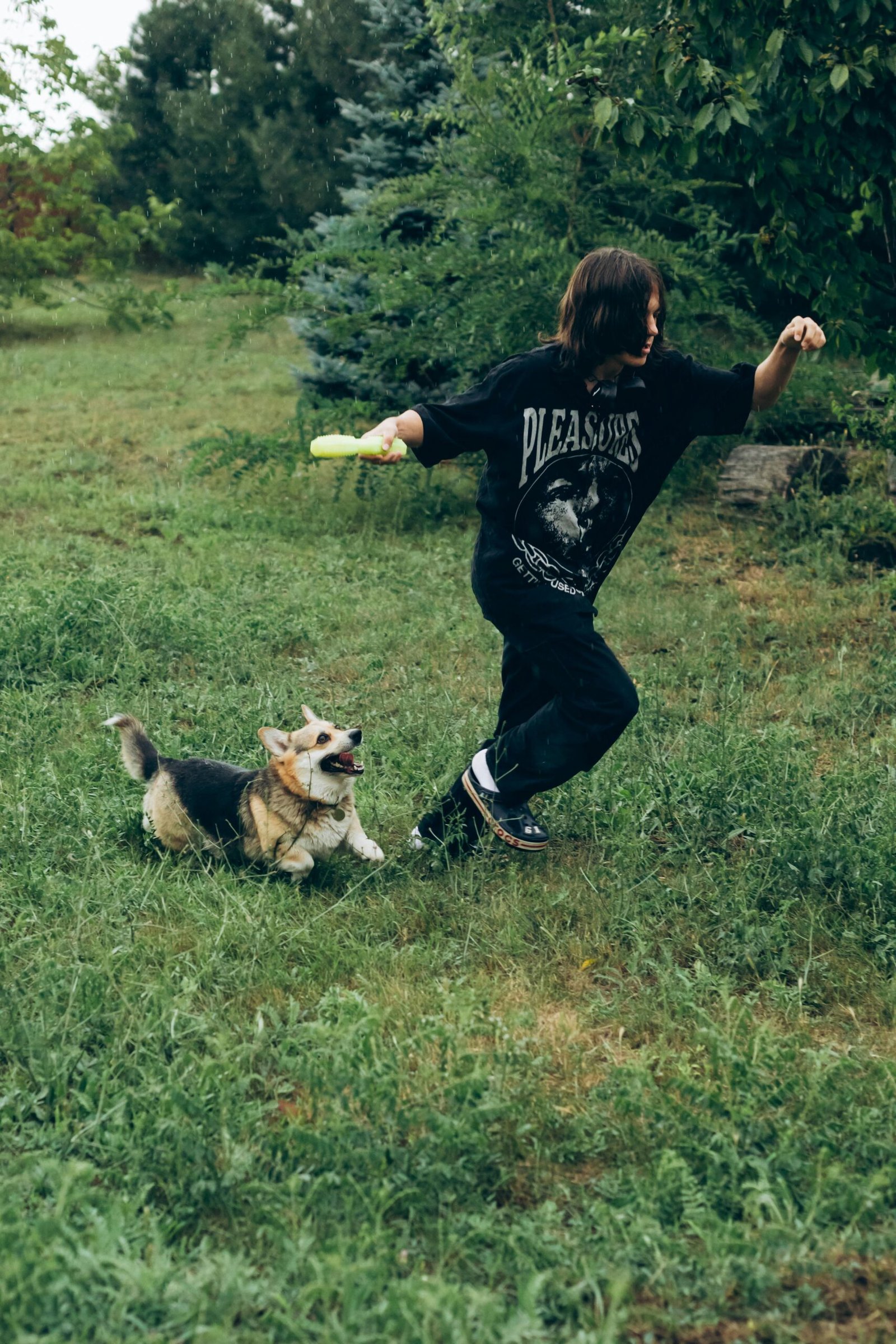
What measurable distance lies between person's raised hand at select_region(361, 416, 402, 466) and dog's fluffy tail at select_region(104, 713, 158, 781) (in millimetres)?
1655

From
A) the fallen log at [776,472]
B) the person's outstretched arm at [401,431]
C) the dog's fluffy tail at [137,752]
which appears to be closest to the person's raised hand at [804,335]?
the person's outstretched arm at [401,431]

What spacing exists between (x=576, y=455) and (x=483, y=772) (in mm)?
1173

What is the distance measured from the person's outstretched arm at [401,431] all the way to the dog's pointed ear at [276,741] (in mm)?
1121

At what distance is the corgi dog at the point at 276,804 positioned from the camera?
411 centimetres

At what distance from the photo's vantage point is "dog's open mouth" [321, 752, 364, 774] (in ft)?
13.4

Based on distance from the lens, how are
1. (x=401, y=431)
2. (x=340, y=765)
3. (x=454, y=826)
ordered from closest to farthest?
(x=401, y=431) < (x=340, y=765) < (x=454, y=826)

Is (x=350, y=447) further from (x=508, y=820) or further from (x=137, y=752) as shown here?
(x=137, y=752)

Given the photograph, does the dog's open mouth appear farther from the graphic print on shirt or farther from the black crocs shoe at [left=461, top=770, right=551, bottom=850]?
the graphic print on shirt

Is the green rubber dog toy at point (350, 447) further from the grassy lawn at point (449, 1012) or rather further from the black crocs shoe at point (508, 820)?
the grassy lawn at point (449, 1012)

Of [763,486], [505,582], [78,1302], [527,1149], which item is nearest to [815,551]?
[763,486]

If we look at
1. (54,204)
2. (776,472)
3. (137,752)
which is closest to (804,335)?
(137,752)

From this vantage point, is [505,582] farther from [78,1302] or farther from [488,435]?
[78,1302]

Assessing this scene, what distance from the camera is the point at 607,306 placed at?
3590mm

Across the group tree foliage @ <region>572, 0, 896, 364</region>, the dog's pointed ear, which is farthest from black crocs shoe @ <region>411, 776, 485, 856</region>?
tree foliage @ <region>572, 0, 896, 364</region>
